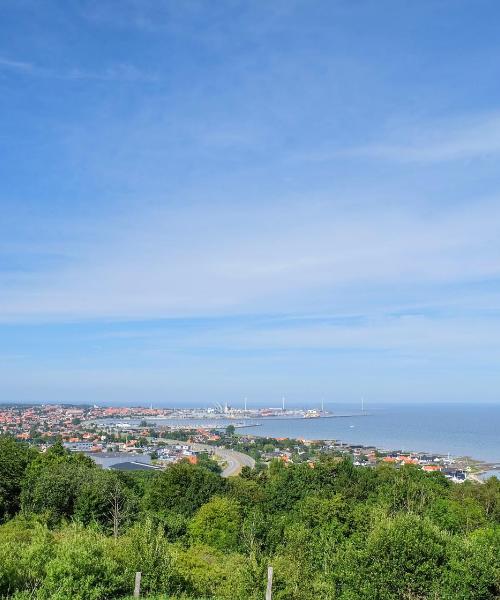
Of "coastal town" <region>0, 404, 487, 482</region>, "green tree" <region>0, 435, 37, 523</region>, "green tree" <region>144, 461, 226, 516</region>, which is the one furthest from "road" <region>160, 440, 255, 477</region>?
"green tree" <region>0, 435, 37, 523</region>

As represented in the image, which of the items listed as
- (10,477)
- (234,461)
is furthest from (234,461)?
(10,477)

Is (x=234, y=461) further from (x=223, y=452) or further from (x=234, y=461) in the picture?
(x=223, y=452)

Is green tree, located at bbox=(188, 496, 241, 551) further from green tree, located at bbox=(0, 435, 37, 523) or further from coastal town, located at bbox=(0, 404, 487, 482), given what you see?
coastal town, located at bbox=(0, 404, 487, 482)

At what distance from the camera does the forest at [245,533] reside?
1195 cm

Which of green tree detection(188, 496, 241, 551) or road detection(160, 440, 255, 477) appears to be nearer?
green tree detection(188, 496, 241, 551)

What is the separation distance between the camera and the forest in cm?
1195

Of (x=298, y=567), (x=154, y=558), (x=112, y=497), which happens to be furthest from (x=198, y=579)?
(x=112, y=497)

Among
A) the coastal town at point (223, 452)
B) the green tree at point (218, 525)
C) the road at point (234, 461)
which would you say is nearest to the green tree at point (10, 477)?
the green tree at point (218, 525)

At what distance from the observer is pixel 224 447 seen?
93125 mm

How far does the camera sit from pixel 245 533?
73.2 feet

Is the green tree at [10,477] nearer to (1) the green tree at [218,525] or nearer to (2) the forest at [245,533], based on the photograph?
(2) the forest at [245,533]

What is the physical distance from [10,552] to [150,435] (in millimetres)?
105457

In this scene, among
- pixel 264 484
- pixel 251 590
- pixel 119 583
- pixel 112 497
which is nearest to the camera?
pixel 119 583

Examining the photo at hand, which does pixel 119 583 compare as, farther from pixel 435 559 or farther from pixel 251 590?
pixel 435 559
